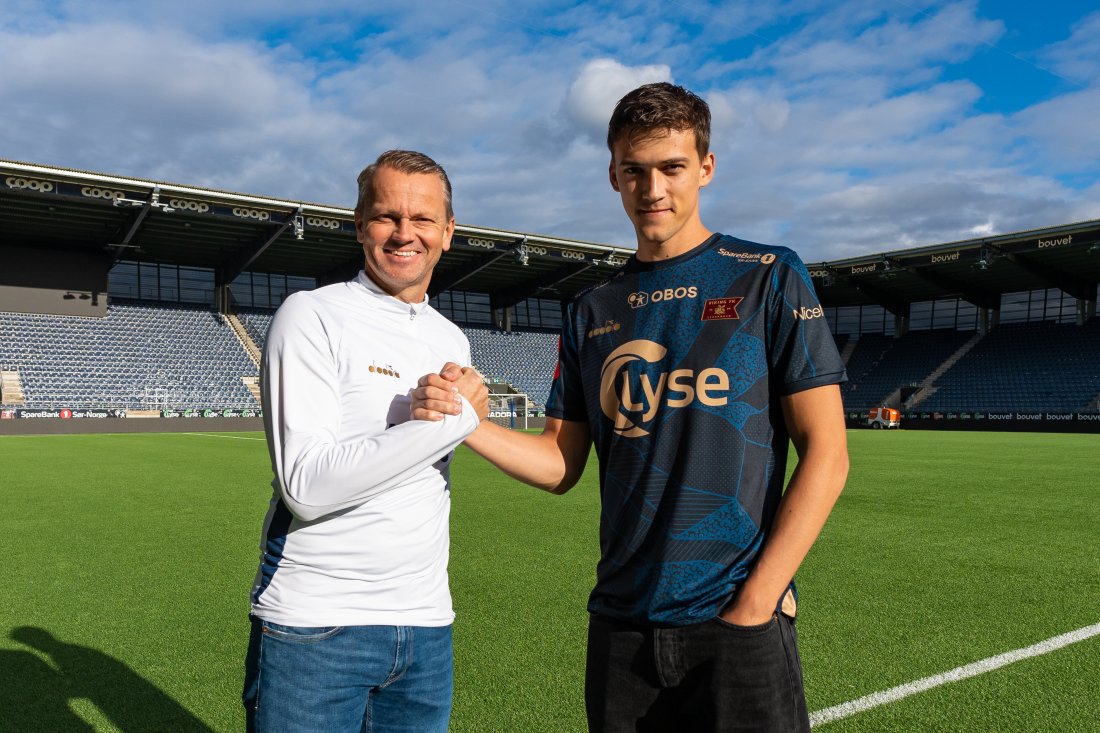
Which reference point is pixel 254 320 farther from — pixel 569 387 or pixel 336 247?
pixel 569 387

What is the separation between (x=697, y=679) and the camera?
1760 mm

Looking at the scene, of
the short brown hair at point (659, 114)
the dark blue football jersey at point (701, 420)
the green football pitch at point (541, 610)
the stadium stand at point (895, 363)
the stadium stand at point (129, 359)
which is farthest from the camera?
the stadium stand at point (895, 363)

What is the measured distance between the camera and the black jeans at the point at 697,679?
1.71 meters

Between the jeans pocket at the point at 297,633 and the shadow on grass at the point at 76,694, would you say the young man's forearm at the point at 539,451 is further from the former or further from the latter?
the shadow on grass at the point at 76,694

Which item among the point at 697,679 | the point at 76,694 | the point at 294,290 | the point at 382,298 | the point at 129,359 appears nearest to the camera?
the point at 697,679

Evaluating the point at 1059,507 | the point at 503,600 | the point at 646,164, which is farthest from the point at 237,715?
the point at 1059,507

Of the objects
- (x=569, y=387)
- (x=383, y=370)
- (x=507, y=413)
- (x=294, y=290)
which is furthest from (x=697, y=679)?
(x=507, y=413)

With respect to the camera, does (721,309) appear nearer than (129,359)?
Yes

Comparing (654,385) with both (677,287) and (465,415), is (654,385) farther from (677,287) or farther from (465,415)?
(465,415)

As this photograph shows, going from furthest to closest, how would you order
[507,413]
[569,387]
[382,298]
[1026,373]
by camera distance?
[1026,373], [507,413], [569,387], [382,298]

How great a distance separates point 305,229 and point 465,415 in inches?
1272

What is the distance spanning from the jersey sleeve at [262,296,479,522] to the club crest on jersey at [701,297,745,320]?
2.02ft

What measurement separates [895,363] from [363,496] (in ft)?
159

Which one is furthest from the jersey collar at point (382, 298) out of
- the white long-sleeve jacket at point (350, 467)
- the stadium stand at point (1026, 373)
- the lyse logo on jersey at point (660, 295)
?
the stadium stand at point (1026, 373)
